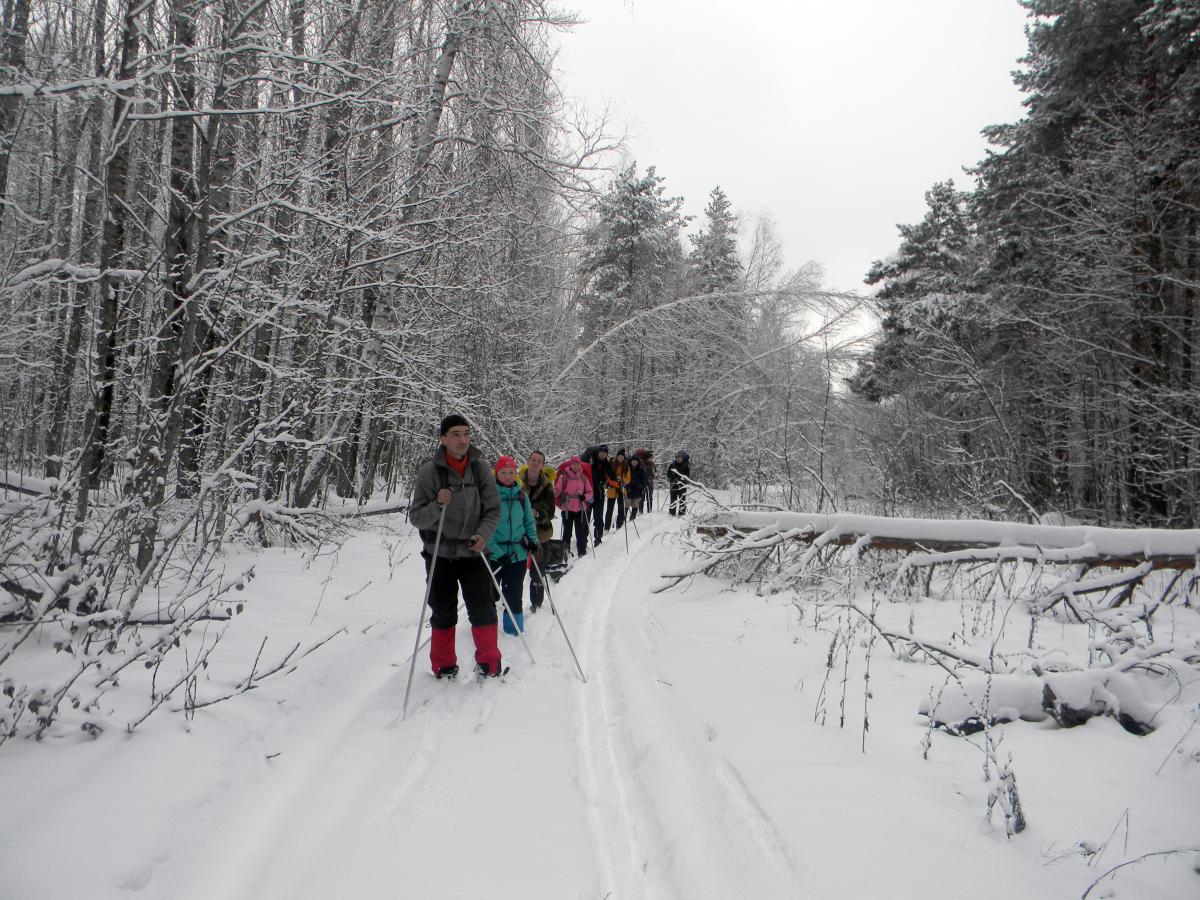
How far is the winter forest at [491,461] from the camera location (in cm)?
309

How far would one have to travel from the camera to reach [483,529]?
5.08m

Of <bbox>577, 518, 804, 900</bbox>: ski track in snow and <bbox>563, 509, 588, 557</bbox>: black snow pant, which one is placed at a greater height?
<bbox>563, 509, 588, 557</bbox>: black snow pant

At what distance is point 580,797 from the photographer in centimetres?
326

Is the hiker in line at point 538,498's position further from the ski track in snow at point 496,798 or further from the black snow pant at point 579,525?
the black snow pant at point 579,525

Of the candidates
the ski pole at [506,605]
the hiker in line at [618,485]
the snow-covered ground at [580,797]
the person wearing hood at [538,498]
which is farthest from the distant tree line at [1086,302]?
the ski pole at [506,605]

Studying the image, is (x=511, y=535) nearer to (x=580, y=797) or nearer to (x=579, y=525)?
(x=580, y=797)

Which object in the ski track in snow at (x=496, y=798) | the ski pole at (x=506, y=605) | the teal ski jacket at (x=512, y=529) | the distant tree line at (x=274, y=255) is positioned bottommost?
the ski track in snow at (x=496, y=798)

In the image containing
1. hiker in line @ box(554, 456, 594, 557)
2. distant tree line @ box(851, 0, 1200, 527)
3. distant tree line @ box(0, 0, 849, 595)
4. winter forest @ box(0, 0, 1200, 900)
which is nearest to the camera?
winter forest @ box(0, 0, 1200, 900)

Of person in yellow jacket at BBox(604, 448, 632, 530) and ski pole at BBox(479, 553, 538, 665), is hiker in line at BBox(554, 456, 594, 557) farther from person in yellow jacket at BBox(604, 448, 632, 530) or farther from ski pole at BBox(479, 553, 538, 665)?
ski pole at BBox(479, 553, 538, 665)

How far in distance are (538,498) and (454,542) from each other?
9.75ft

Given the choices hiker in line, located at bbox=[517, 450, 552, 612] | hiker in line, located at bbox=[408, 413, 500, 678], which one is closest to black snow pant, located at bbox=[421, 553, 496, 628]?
hiker in line, located at bbox=[408, 413, 500, 678]

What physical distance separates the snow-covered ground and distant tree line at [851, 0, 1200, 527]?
21.1 feet

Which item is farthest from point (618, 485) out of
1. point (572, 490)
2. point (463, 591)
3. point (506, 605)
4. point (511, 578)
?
point (463, 591)

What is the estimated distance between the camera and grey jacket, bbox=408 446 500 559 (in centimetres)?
504
